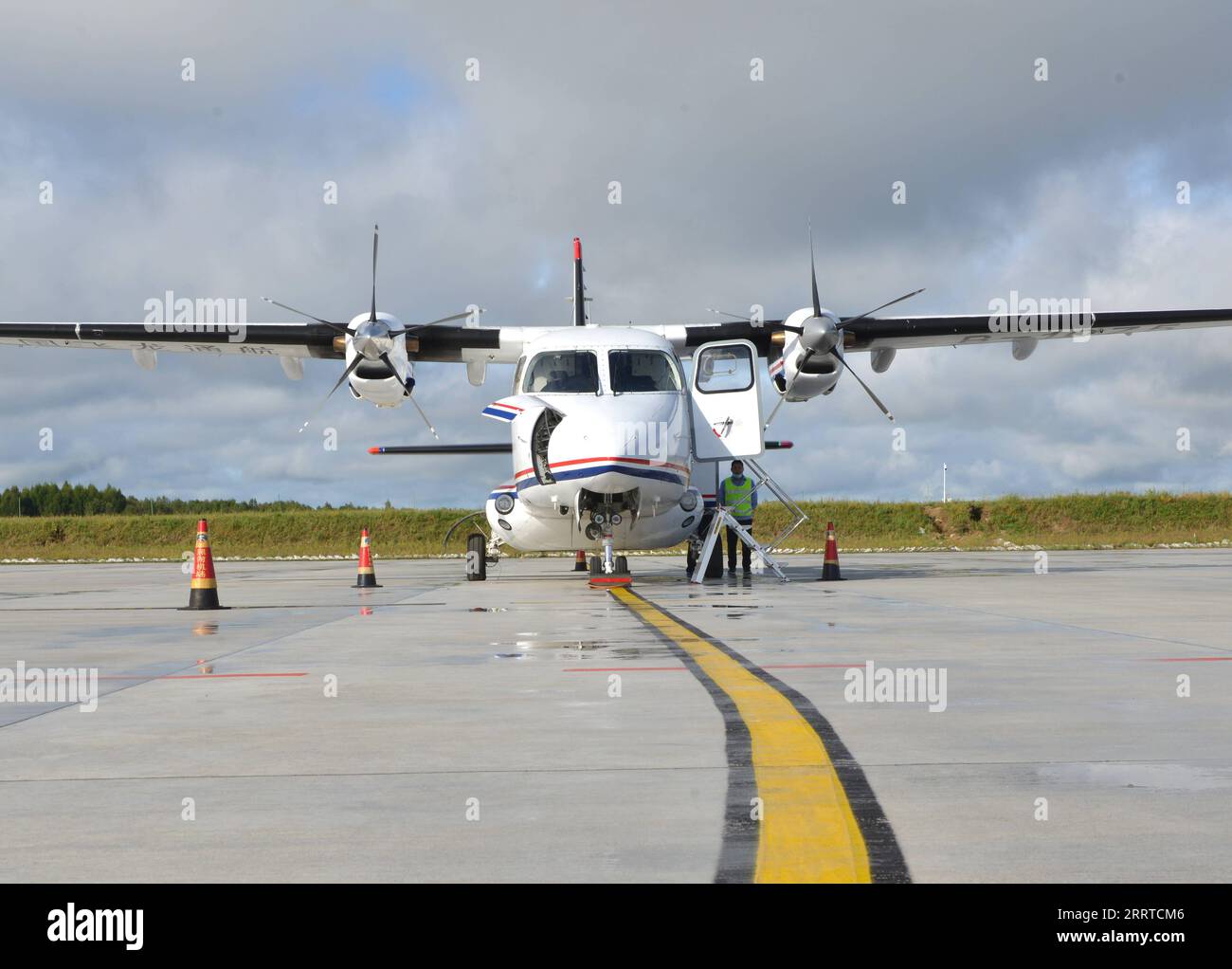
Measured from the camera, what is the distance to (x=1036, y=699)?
6.20 m

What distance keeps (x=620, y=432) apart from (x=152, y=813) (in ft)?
40.2

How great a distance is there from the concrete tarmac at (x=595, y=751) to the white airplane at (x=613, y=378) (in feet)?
17.6

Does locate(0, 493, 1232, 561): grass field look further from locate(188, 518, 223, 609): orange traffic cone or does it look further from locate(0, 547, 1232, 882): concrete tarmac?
locate(0, 547, 1232, 882): concrete tarmac

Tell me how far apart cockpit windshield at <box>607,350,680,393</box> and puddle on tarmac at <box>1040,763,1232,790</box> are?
513 inches

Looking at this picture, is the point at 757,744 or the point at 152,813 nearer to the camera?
the point at 152,813

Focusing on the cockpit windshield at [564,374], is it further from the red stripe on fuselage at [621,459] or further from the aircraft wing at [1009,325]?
the aircraft wing at [1009,325]

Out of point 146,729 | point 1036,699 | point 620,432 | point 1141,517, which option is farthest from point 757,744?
point 1141,517

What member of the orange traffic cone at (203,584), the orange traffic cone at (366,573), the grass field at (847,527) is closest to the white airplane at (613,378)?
the orange traffic cone at (366,573)

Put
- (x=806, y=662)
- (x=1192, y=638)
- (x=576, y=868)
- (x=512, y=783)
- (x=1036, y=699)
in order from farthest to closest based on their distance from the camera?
(x=1192, y=638)
(x=806, y=662)
(x=1036, y=699)
(x=512, y=783)
(x=576, y=868)

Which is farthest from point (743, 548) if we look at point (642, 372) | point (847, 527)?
point (847, 527)

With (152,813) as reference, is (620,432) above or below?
above

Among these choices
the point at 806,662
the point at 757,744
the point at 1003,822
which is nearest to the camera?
the point at 1003,822

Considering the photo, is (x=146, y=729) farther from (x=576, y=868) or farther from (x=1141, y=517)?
(x=1141, y=517)

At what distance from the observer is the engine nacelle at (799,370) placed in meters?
21.4
